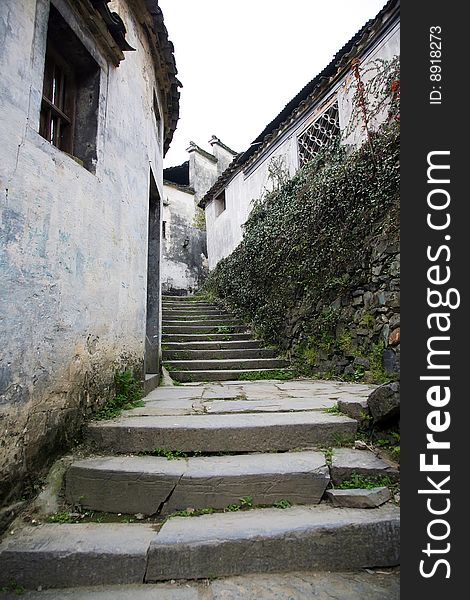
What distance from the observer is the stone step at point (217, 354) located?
5957 mm

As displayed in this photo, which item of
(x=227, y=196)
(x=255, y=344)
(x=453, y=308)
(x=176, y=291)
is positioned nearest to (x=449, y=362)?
(x=453, y=308)

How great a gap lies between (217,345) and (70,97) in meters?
4.48

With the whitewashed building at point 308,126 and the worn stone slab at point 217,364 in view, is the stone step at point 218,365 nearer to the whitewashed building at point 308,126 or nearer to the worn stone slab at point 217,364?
the worn stone slab at point 217,364

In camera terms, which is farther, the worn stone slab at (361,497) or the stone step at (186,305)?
the stone step at (186,305)

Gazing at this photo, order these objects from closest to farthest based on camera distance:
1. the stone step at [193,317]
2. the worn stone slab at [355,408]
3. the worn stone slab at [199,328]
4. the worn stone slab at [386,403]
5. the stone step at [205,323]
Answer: the worn stone slab at [386,403]
the worn stone slab at [355,408]
the worn stone slab at [199,328]
the stone step at [205,323]
the stone step at [193,317]

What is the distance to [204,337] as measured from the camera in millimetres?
6922

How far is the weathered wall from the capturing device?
15.5 m

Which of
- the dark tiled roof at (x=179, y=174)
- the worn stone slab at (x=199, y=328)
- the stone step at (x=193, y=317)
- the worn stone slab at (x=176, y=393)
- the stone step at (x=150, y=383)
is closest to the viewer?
the worn stone slab at (x=176, y=393)

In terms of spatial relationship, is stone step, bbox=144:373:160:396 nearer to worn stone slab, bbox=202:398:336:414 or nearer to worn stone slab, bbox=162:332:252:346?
worn stone slab, bbox=202:398:336:414

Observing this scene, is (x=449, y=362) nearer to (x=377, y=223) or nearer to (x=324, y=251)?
(x=377, y=223)

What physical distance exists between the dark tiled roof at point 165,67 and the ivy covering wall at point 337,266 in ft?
8.79

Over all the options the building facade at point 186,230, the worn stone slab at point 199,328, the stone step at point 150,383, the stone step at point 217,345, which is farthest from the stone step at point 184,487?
the building facade at point 186,230

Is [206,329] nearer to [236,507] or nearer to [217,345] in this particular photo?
[217,345]

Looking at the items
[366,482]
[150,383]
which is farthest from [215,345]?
[366,482]
